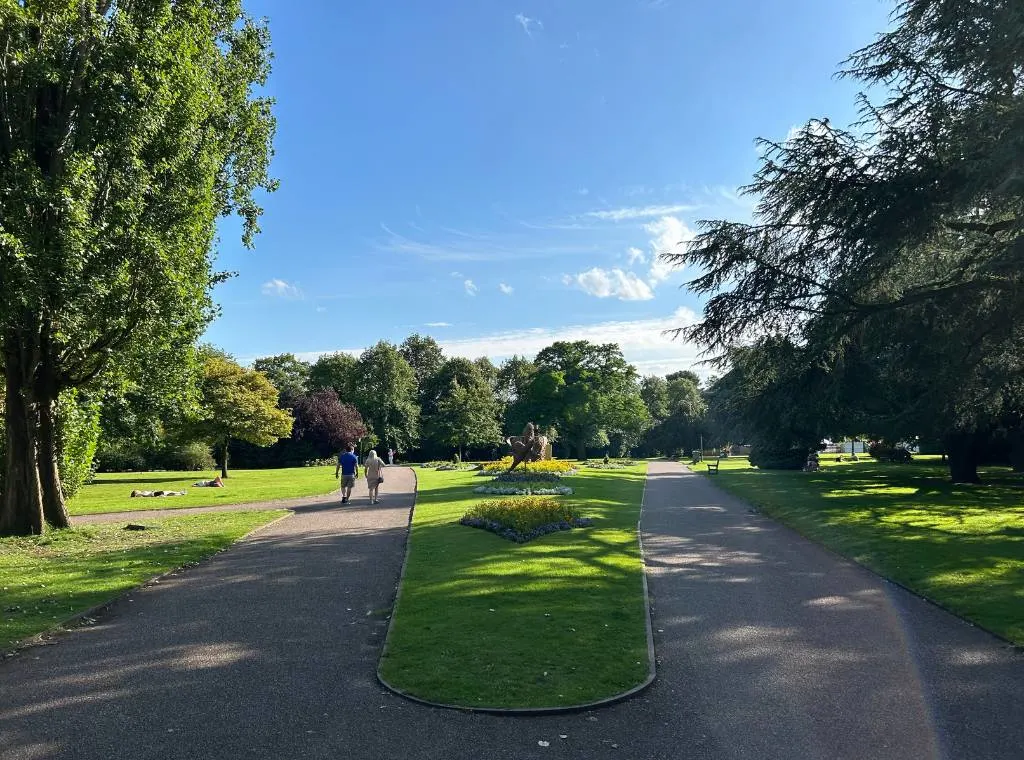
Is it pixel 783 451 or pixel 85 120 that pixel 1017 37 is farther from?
pixel 783 451

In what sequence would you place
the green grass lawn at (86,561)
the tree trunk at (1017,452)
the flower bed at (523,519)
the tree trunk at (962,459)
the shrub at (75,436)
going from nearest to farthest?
the green grass lawn at (86,561) → the flower bed at (523,519) → the shrub at (75,436) → the tree trunk at (962,459) → the tree trunk at (1017,452)

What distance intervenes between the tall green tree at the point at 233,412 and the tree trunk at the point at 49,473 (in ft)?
93.4

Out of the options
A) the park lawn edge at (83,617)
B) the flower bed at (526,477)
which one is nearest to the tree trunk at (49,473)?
the park lawn edge at (83,617)

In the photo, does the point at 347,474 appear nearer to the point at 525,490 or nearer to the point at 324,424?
the point at 525,490

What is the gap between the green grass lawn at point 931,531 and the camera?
8.76 metres

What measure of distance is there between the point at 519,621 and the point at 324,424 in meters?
55.0

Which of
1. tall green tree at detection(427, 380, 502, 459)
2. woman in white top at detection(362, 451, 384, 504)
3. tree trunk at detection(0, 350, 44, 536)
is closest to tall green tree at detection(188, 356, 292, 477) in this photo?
tall green tree at detection(427, 380, 502, 459)

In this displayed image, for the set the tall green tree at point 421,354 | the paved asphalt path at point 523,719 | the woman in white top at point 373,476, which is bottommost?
the paved asphalt path at point 523,719

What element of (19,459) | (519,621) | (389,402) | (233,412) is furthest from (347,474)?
(389,402)

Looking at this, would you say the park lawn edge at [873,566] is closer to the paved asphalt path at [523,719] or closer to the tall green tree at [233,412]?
the paved asphalt path at [523,719]

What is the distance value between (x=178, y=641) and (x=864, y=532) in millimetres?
13052

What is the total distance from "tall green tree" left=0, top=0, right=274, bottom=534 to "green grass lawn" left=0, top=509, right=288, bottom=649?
1581 mm

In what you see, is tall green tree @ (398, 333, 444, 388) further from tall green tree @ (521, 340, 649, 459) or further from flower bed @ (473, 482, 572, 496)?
flower bed @ (473, 482, 572, 496)

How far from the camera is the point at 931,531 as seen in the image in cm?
1466
